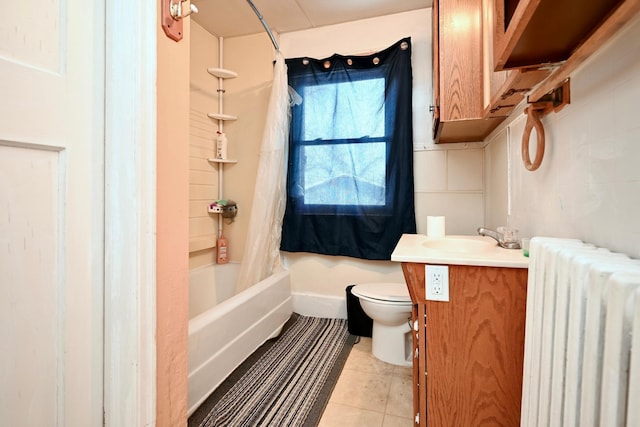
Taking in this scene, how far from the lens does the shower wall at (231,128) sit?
2502 millimetres

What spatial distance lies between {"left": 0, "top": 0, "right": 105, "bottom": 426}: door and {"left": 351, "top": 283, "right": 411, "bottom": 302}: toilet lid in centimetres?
142

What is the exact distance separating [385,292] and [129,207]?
61.0 inches

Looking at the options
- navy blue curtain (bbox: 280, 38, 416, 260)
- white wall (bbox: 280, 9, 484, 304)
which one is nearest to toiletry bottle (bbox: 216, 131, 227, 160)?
navy blue curtain (bbox: 280, 38, 416, 260)

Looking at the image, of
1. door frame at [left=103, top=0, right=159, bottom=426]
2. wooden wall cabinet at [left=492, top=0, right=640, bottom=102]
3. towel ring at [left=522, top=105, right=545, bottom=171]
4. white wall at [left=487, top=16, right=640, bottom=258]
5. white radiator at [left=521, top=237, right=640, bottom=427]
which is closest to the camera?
white radiator at [left=521, top=237, right=640, bottom=427]

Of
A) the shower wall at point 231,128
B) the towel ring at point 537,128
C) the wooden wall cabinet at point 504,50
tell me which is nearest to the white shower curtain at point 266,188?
the shower wall at point 231,128

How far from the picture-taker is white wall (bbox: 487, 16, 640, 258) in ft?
2.16

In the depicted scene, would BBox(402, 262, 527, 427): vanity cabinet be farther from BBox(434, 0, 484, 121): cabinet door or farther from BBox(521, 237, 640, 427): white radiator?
BBox(434, 0, 484, 121): cabinet door

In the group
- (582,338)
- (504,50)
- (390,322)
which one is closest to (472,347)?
(582,338)

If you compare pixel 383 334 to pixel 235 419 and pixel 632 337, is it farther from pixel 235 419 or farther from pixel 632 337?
pixel 632 337

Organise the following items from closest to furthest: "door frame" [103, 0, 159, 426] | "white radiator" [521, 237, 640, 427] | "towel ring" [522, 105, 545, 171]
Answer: "white radiator" [521, 237, 640, 427] < "door frame" [103, 0, 159, 426] < "towel ring" [522, 105, 545, 171]

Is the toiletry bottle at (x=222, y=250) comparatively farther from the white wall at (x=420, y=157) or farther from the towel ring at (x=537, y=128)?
the towel ring at (x=537, y=128)

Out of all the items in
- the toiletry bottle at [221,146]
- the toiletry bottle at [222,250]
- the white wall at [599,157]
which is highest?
the toiletry bottle at [221,146]

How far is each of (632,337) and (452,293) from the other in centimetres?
65

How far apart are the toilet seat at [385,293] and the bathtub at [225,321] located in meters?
0.65
